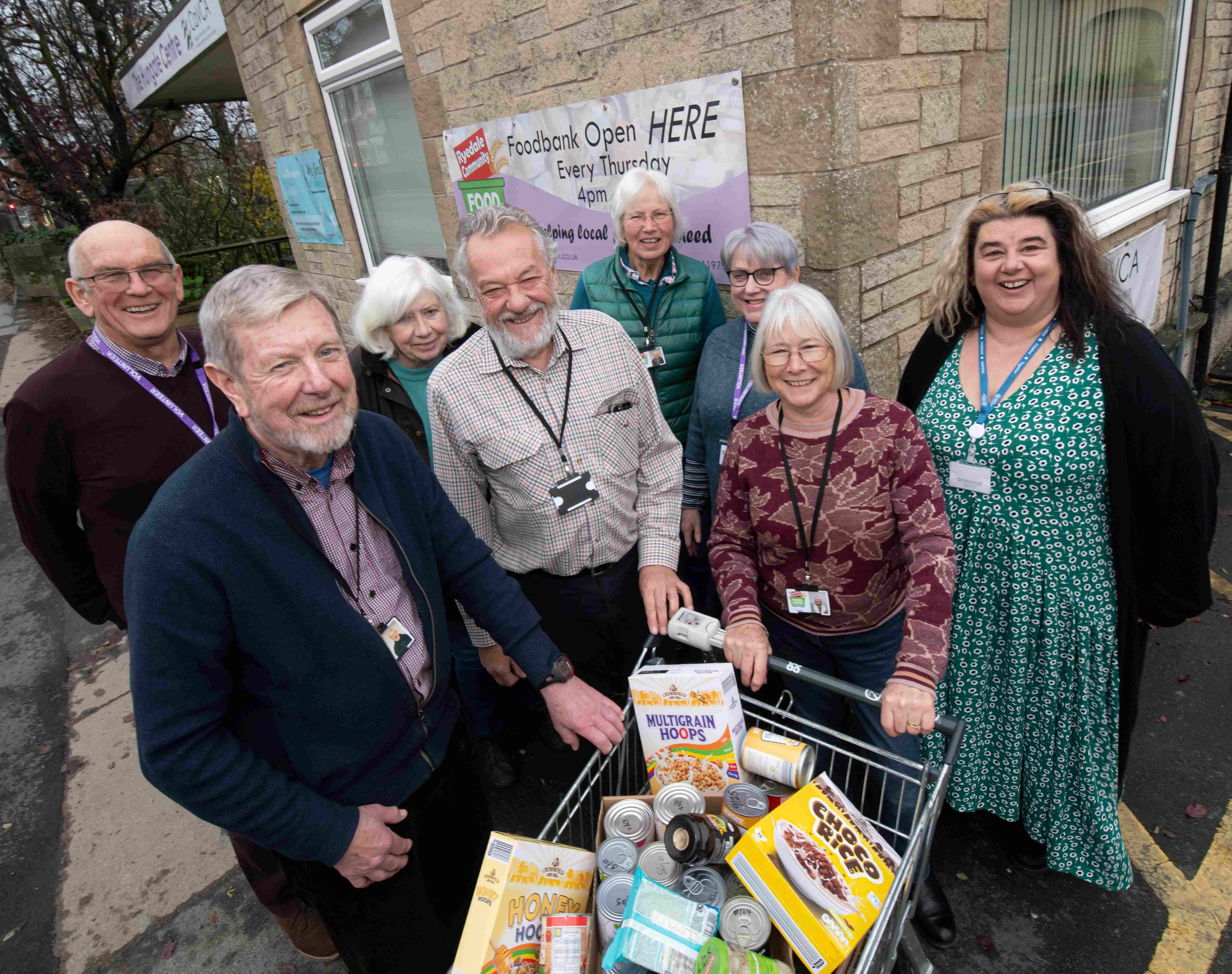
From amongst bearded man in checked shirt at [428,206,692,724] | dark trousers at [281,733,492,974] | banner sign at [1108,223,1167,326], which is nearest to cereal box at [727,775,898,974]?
bearded man in checked shirt at [428,206,692,724]

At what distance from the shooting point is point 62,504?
2.32 m

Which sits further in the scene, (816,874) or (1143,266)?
(1143,266)

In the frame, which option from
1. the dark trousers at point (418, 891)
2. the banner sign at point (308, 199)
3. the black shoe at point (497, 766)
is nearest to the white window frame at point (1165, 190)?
the black shoe at point (497, 766)

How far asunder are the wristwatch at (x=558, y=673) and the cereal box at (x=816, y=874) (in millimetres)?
612

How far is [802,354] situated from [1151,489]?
100 cm

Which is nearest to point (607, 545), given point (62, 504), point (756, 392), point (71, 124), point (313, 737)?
point (756, 392)

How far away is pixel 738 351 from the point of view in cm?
249

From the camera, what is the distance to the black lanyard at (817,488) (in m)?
1.84

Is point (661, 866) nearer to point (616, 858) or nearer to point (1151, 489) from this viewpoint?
point (616, 858)

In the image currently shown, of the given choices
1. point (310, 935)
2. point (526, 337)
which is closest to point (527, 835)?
point (310, 935)

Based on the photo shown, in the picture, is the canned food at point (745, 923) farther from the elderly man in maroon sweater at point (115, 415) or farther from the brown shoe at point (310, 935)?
the brown shoe at point (310, 935)

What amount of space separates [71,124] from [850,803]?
1817 cm

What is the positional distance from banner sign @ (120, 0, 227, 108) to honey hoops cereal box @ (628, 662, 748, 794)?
819 cm

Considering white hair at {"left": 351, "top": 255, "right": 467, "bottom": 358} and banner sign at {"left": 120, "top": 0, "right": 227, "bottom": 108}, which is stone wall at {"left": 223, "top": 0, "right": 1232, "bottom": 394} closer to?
white hair at {"left": 351, "top": 255, "right": 467, "bottom": 358}
